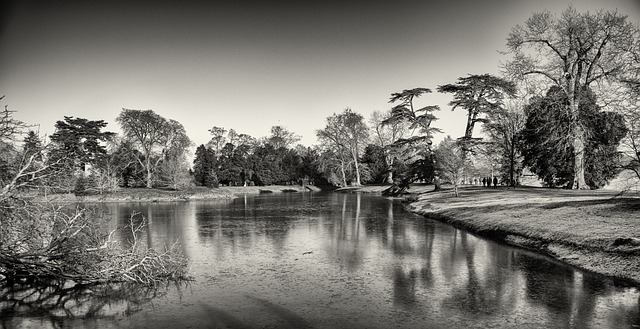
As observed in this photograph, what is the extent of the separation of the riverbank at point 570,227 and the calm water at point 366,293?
2.88 ft

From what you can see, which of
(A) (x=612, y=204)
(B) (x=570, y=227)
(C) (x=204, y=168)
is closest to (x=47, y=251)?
(B) (x=570, y=227)

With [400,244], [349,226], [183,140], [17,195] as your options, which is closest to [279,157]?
[183,140]

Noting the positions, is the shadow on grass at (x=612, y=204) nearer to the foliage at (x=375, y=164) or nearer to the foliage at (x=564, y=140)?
the foliage at (x=564, y=140)

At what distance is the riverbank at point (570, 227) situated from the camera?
1177cm

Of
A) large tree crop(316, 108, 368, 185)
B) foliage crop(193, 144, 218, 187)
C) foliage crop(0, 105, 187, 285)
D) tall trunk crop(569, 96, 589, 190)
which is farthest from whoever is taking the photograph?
large tree crop(316, 108, 368, 185)

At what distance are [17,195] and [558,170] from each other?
40.7 metres

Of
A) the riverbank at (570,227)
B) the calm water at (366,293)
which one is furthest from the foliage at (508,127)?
the calm water at (366,293)

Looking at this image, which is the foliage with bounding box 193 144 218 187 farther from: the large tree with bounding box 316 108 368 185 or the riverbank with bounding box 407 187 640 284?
the riverbank with bounding box 407 187 640 284

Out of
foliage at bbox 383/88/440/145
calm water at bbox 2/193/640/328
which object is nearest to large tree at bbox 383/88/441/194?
foliage at bbox 383/88/440/145

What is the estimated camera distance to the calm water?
7.83 metres

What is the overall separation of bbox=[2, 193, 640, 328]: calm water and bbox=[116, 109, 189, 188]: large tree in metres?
48.2

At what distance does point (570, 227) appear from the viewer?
15281mm

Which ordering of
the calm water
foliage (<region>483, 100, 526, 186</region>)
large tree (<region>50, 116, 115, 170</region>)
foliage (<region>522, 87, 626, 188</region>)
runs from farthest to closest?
large tree (<region>50, 116, 115, 170</region>), foliage (<region>483, 100, 526, 186</region>), foliage (<region>522, 87, 626, 188</region>), the calm water

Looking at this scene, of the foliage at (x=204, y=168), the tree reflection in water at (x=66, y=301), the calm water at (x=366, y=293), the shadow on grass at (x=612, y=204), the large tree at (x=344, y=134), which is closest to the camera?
the calm water at (x=366, y=293)
